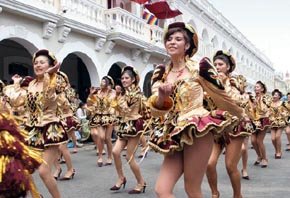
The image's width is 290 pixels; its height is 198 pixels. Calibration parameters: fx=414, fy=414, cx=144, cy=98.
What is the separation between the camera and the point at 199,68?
3.56m

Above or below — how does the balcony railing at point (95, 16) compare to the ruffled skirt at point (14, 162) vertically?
above

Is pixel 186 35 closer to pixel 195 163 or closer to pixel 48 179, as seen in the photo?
pixel 195 163

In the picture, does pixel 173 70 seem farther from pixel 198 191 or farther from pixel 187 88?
pixel 198 191

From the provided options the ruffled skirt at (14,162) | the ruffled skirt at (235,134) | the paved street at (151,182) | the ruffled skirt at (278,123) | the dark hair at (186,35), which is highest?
the dark hair at (186,35)

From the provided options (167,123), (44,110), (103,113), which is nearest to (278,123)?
(103,113)

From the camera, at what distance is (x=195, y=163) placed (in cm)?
345

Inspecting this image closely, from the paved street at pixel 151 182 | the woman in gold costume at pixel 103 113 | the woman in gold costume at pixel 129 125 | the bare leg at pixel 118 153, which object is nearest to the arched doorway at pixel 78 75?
the woman in gold costume at pixel 103 113

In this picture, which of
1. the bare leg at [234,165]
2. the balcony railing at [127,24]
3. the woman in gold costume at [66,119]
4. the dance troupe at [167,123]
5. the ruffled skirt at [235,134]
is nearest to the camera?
the dance troupe at [167,123]

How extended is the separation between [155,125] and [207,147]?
0.56 m

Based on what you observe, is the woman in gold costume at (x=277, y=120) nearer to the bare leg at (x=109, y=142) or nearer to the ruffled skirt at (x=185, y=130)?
the bare leg at (x=109, y=142)

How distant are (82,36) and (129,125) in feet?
26.1

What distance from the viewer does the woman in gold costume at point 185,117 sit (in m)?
3.43

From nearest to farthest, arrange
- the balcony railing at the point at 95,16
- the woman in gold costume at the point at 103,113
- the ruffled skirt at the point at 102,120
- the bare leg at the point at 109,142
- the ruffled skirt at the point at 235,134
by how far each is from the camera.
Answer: the ruffled skirt at the point at 235,134 → the bare leg at the point at 109,142 → the woman in gold costume at the point at 103,113 → the ruffled skirt at the point at 102,120 → the balcony railing at the point at 95,16

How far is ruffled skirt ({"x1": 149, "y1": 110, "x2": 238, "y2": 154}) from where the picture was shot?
3.41m
